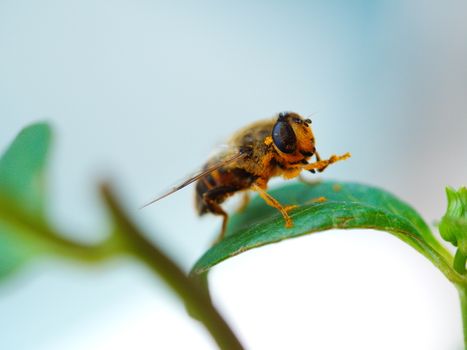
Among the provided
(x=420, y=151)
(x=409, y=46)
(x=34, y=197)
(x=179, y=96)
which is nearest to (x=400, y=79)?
(x=409, y=46)

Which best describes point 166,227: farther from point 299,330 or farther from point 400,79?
point 400,79

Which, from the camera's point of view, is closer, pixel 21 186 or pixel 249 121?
pixel 21 186

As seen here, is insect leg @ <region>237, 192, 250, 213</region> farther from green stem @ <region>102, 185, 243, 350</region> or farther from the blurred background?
green stem @ <region>102, 185, 243, 350</region>

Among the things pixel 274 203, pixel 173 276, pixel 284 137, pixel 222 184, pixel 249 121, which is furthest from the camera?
pixel 249 121

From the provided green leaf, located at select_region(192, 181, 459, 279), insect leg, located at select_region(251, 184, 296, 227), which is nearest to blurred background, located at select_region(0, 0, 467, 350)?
insect leg, located at select_region(251, 184, 296, 227)

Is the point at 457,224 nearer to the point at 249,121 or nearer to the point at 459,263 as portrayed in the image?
the point at 459,263

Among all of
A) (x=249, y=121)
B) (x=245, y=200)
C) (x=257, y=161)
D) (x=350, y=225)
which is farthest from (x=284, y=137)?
(x=249, y=121)

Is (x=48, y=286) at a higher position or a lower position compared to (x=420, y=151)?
higher
